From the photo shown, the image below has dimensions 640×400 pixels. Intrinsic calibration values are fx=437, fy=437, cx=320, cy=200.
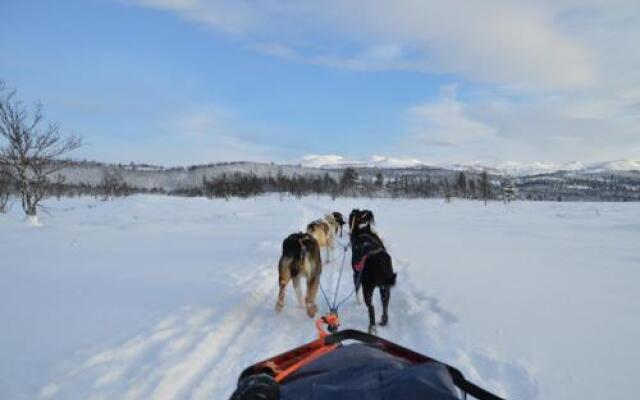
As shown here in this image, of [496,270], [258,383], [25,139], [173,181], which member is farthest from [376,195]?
[173,181]

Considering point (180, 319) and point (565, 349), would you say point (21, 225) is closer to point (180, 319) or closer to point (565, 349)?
point (180, 319)

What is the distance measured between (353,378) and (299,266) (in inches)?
174

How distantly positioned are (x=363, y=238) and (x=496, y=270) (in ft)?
13.4

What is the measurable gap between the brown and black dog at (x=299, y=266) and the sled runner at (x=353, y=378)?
382cm

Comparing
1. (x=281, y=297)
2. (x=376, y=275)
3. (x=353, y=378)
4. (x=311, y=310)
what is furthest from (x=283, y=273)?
(x=353, y=378)

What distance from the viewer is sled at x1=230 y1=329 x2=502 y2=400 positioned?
71.3 inches

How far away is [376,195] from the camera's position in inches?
4296

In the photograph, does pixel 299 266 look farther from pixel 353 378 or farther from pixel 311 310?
pixel 353 378

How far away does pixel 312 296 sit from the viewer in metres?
6.46

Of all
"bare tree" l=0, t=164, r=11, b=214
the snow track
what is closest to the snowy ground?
the snow track

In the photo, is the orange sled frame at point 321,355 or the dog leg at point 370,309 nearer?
the orange sled frame at point 321,355

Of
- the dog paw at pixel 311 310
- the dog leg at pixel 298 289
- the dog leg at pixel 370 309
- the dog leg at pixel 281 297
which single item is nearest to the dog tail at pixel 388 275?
the dog leg at pixel 370 309

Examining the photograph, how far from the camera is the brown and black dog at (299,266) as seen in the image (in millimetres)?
6340

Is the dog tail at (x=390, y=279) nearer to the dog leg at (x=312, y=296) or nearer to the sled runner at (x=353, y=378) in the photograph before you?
the dog leg at (x=312, y=296)
